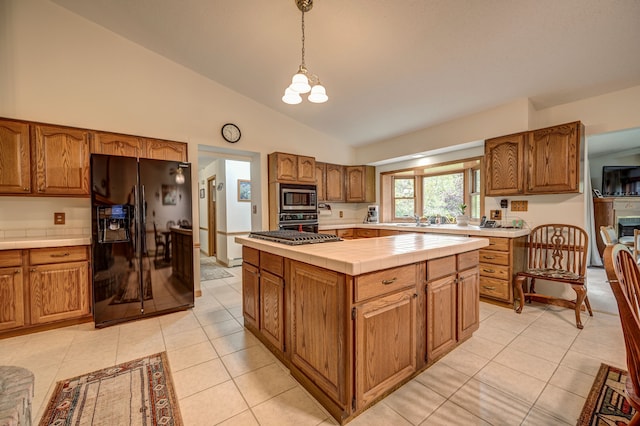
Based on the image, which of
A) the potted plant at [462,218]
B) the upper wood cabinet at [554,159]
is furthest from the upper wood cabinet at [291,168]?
the upper wood cabinet at [554,159]

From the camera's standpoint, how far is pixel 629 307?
3.00 ft

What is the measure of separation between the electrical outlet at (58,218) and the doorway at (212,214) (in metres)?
3.35

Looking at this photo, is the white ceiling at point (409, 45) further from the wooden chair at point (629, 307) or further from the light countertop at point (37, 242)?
the light countertop at point (37, 242)

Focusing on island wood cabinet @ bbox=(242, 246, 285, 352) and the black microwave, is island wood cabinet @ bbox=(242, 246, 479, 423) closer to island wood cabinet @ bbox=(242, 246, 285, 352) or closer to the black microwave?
island wood cabinet @ bbox=(242, 246, 285, 352)

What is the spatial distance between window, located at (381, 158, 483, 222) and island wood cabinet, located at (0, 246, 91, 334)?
4677 mm

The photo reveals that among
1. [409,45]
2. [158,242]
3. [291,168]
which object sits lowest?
[158,242]

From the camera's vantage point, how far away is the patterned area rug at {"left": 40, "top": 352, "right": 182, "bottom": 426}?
150cm

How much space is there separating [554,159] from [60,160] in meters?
5.33

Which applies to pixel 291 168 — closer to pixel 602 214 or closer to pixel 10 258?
pixel 10 258

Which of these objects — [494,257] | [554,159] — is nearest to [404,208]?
[494,257]

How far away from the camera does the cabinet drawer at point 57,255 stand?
8.26 ft

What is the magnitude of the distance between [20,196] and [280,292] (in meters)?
2.92

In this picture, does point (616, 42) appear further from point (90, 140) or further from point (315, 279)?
point (90, 140)

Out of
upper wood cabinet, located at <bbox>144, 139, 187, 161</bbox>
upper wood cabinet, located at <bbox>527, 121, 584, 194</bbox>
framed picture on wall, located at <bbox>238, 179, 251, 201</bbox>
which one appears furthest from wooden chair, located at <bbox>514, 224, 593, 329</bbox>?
framed picture on wall, located at <bbox>238, 179, 251, 201</bbox>
